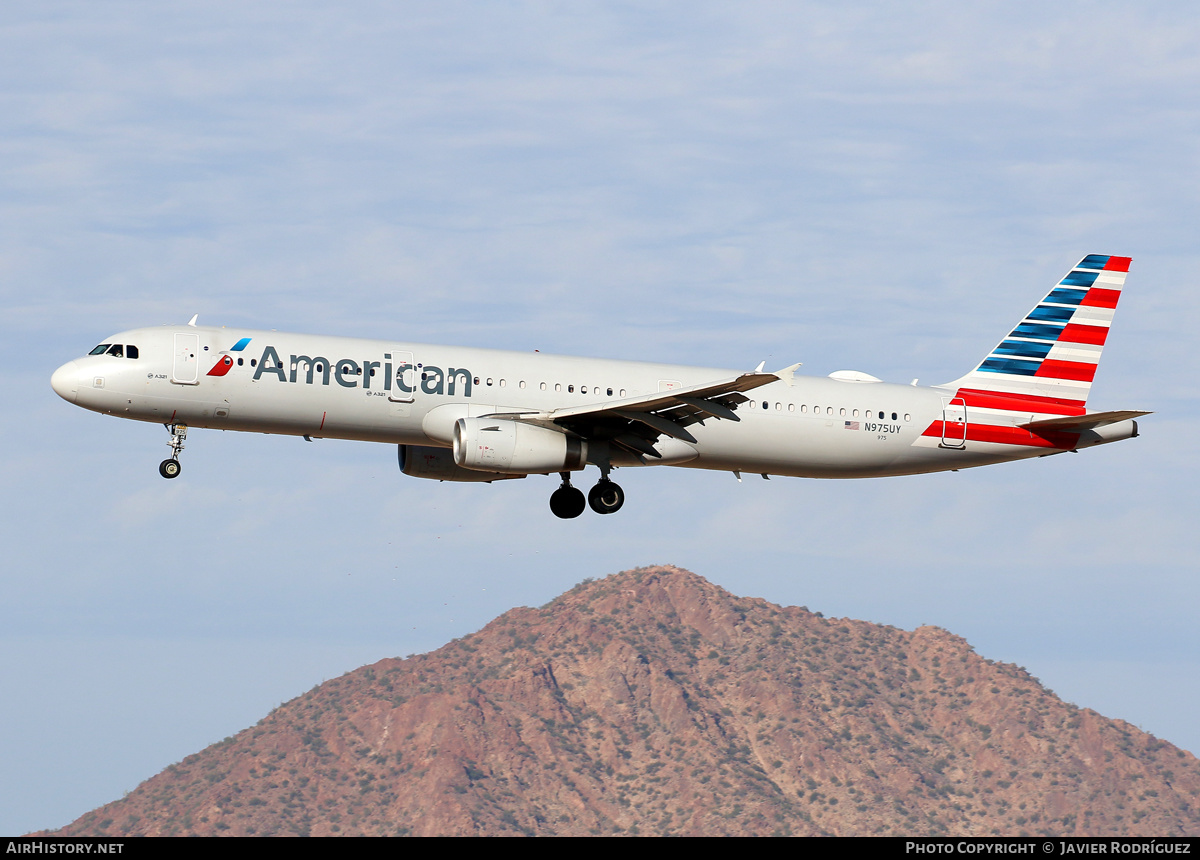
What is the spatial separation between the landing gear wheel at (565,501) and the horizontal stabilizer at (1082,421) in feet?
49.8

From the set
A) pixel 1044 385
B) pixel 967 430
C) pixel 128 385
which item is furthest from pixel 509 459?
pixel 1044 385

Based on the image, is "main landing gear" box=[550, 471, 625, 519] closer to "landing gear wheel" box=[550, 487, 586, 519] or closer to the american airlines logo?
"landing gear wheel" box=[550, 487, 586, 519]

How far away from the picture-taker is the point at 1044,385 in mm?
50250

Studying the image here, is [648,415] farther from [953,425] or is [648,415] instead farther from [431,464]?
[953,425]

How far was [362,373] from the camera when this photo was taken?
4278cm

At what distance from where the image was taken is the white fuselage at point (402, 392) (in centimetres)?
4219

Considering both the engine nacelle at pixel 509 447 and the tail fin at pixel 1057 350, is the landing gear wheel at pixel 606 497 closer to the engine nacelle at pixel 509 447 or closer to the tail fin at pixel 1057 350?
the engine nacelle at pixel 509 447

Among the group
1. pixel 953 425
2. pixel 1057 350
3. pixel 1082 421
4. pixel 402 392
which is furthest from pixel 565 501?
pixel 1057 350

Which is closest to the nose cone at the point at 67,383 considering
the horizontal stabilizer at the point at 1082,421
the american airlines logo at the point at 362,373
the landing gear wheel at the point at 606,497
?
the american airlines logo at the point at 362,373
